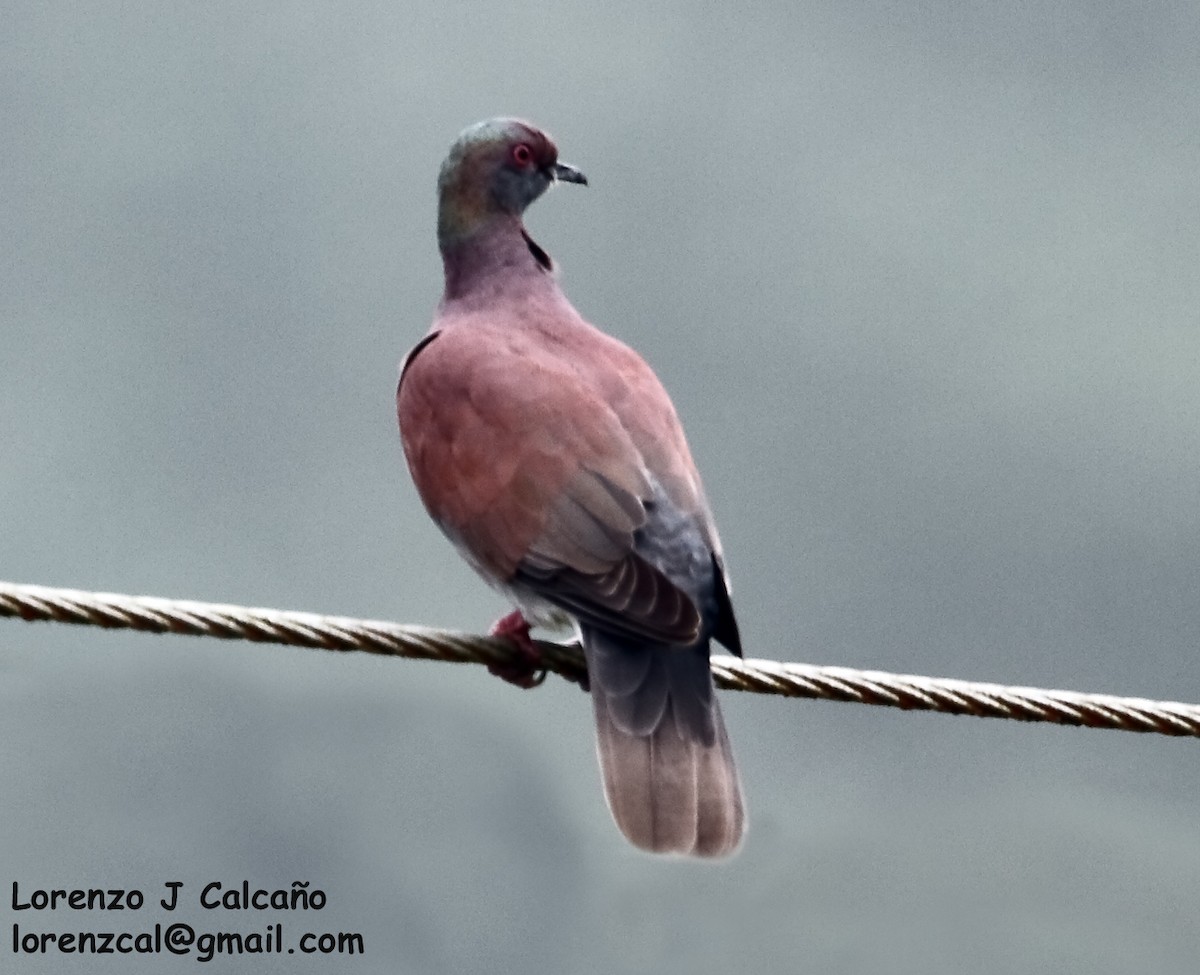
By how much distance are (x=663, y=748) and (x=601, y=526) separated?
20.5 inches

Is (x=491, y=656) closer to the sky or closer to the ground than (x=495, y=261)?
closer to the ground

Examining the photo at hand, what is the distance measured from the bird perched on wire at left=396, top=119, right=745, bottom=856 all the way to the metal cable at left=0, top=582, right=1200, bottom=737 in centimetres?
25

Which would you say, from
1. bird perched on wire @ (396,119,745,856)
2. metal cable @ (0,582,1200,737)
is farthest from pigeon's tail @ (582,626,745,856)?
metal cable @ (0,582,1200,737)

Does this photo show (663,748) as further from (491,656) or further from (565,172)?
(565,172)

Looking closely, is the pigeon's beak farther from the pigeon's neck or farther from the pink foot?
the pink foot

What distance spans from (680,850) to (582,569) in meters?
0.66

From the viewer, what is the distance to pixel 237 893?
209 inches

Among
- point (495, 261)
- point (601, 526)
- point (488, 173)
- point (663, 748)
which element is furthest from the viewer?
point (488, 173)

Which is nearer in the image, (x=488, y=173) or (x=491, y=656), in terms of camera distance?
(x=491, y=656)

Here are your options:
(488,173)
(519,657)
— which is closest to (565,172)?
(488,173)

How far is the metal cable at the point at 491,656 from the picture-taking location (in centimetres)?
379

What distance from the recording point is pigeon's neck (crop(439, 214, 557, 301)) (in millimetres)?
5984

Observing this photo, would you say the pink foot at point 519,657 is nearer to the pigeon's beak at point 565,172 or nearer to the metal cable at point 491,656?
the metal cable at point 491,656

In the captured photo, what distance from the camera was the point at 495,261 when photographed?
6.06m
